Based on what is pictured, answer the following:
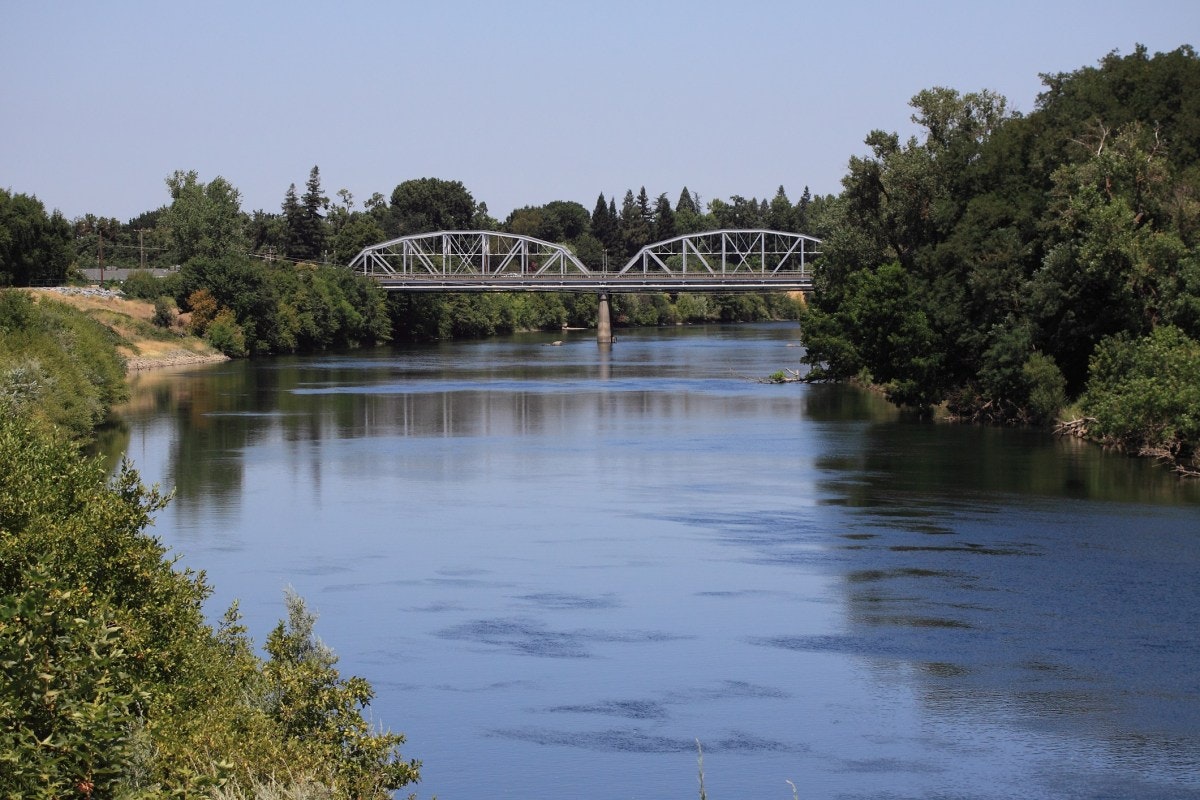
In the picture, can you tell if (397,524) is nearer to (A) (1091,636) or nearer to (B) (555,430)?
(A) (1091,636)

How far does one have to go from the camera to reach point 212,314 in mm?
101375

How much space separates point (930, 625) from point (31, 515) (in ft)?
47.8

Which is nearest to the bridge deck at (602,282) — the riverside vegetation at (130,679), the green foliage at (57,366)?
the green foliage at (57,366)

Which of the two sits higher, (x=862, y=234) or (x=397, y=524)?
(x=862, y=234)

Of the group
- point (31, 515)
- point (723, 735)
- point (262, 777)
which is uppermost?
point (31, 515)

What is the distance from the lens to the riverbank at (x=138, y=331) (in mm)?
90500

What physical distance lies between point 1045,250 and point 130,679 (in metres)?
43.3

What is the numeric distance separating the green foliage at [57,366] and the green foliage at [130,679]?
1979cm

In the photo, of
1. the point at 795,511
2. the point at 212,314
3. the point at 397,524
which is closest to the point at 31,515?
the point at 397,524

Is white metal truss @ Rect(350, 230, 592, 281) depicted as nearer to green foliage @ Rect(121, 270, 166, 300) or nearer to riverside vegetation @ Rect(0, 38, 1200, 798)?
riverside vegetation @ Rect(0, 38, 1200, 798)

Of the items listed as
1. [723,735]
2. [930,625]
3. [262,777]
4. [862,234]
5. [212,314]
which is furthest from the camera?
[212,314]

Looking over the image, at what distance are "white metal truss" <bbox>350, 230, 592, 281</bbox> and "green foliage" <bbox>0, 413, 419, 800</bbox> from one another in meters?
114

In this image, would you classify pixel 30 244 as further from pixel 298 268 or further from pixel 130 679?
pixel 130 679

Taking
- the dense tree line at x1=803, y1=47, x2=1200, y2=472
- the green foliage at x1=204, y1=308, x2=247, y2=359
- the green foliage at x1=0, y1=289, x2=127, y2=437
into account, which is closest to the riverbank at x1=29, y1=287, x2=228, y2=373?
the green foliage at x1=204, y1=308, x2=247, y2=359
